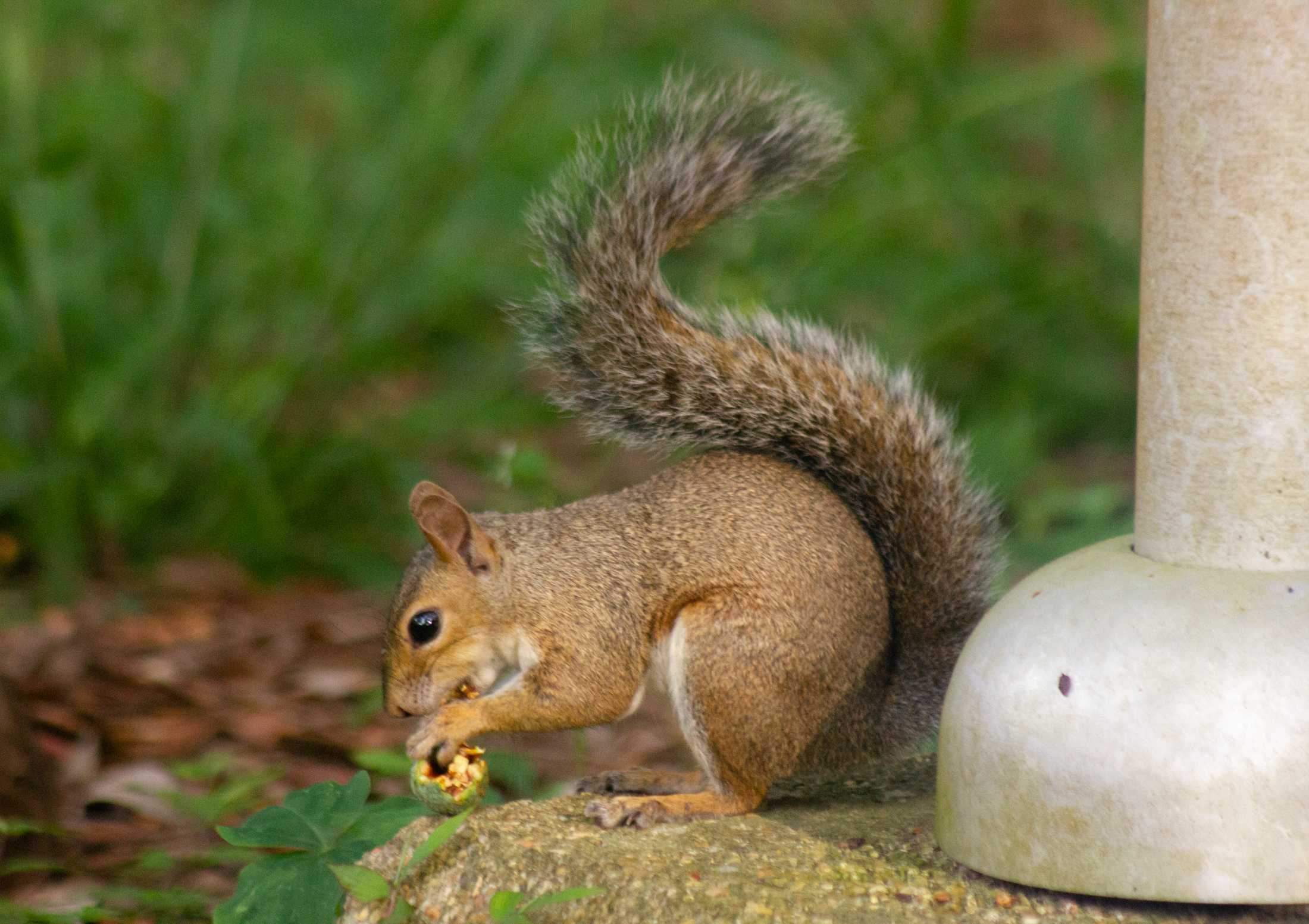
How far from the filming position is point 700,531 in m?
2.25

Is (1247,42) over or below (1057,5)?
below

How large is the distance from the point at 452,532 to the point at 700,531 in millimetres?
367

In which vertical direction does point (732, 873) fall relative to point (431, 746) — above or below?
below

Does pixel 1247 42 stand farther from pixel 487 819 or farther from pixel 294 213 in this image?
pixel 294 213

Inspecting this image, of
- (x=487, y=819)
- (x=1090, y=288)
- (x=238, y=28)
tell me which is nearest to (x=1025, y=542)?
(x=1090, y=288)

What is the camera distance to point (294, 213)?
4.55m

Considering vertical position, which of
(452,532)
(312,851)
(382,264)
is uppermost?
(382,264)

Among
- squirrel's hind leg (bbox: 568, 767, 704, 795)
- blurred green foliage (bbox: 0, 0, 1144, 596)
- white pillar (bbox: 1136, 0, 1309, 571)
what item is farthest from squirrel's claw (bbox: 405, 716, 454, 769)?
blurred green foliage (bbox: 0, 0, 1144, 596)

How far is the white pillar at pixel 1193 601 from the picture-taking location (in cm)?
166

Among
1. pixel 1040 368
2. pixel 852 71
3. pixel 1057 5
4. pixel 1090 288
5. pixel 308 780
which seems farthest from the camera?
pixel 1057 5

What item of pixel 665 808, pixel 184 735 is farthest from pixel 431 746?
pixel 184 735

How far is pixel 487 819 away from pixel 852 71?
13.3ft

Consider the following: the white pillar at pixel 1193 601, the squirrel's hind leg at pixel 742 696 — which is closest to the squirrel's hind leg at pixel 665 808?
the squirrel's hind leg at pixel 742 696

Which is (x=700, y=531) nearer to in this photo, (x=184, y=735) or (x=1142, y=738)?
(x=1142, y=738)
